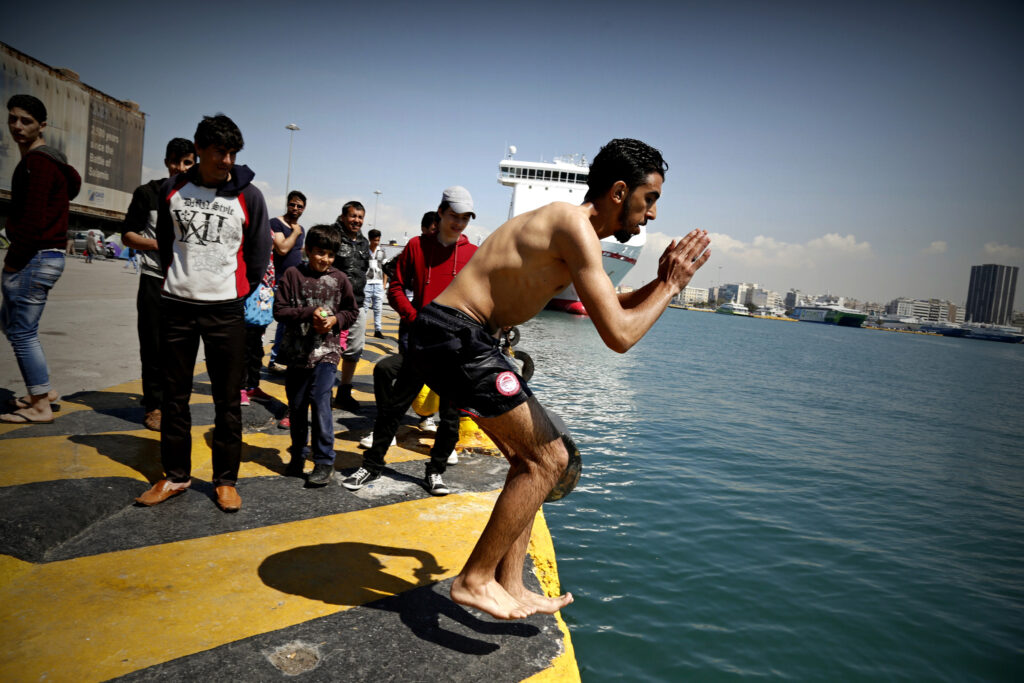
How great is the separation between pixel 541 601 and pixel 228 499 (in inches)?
74.7

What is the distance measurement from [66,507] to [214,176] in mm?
1852

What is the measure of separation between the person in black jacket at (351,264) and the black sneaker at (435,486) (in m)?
2.23

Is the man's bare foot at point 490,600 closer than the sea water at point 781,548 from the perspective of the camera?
Yes

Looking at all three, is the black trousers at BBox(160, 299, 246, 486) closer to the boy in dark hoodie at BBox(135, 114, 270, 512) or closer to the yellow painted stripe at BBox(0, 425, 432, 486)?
the boy in dark hoodie at BBox(135, 114, 270, 512)

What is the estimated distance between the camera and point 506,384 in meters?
2.21

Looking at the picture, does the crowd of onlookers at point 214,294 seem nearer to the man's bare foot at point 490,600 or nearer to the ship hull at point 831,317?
the man's bare foot at point 490,600

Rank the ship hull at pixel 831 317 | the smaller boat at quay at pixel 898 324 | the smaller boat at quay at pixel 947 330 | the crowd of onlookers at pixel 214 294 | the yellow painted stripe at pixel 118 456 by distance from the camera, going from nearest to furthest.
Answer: the crowd of onlookers at pixel 214 294, the yellow painted stripe at pixel 118 456, the ship hull at pixel 831 317, the smaller boat at quay at pixel 947 330, the smaller boat at quay at pixel 898 324

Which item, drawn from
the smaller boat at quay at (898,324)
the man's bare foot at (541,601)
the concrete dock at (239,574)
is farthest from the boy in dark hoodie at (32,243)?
the smaller boat at quay at (898,324)

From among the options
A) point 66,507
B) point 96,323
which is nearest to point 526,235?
point 66,507

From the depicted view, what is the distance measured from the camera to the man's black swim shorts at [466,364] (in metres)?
2.20

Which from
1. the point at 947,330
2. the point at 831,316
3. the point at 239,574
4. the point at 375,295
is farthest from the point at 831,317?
the point at 239,574

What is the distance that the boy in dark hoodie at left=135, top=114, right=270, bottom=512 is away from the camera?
307 centimetres

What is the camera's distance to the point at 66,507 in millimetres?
2721

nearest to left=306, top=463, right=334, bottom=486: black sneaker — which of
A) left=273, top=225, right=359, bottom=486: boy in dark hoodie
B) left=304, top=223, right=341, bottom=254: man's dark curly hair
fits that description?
left=273, top=225, right=359, bottom=486: boy in dark hoodie
